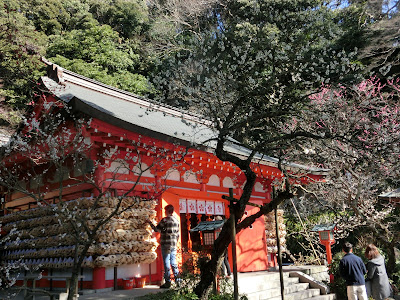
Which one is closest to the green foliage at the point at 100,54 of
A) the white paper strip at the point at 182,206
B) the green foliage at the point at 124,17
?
the green foliage at the point at 124,17

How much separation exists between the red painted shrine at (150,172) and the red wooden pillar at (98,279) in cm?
2

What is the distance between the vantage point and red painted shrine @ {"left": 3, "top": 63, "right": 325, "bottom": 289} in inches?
274

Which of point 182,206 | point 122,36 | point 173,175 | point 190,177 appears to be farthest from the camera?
point 122,36

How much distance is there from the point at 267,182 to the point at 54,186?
6.83 m

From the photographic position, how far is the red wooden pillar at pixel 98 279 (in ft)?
22.8

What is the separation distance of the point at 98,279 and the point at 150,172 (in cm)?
267

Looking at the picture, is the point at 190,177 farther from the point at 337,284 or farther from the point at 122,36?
the point at 122,36

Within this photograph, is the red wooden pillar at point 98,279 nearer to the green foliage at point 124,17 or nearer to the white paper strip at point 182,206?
the white paper strip at point 182,206

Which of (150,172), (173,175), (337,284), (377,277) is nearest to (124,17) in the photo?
(173,175)

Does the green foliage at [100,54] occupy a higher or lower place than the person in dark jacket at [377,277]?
higher

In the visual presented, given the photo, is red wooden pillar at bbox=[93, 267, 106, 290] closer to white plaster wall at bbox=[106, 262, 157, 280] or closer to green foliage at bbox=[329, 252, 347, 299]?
white plaster wall at bbox=[106, 262, 157, 280]

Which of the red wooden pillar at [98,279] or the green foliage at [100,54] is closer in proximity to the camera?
the red wooden pillar at [98,279]

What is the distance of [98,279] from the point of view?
6.99 metres

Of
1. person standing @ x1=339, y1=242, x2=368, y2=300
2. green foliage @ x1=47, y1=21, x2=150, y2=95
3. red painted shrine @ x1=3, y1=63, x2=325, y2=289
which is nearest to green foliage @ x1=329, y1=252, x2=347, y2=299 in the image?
red painted shrine @ x1=3, y1=63, x2=325, y2=289
